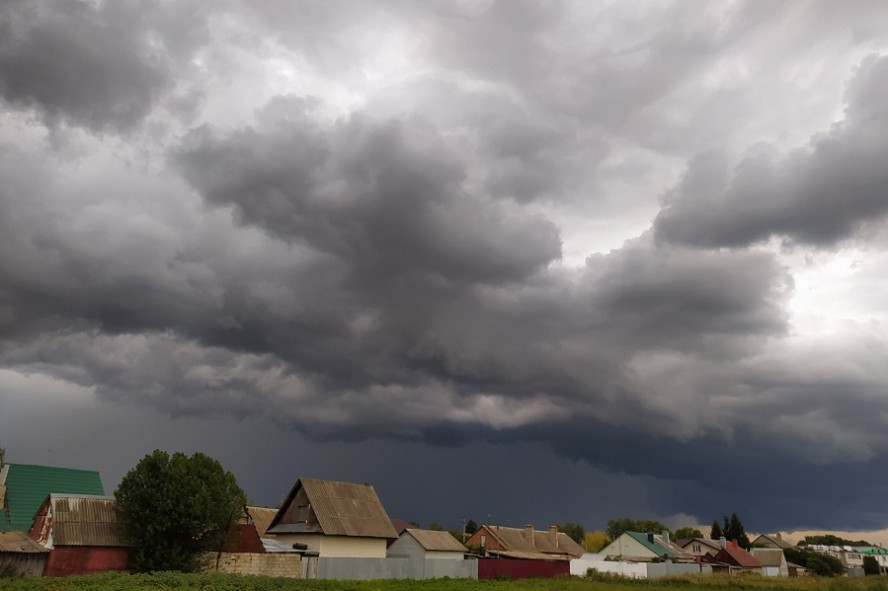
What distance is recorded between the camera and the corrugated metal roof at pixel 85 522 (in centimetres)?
3866

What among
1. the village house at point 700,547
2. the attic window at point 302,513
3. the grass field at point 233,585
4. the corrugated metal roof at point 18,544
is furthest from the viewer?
the village house at point 700,547

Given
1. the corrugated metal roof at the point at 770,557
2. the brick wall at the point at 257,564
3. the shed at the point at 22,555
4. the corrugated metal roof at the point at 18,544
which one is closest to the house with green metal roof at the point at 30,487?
the corrugated metal roof at the point at 18,544

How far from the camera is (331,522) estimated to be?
5369 centimetres

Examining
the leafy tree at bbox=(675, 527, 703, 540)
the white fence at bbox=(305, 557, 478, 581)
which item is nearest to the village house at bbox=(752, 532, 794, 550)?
the leafy tree at bbox=(675, 527, 703, 540)

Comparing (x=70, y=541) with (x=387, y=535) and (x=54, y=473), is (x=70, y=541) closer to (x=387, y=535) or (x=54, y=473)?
(x=54, y=473)

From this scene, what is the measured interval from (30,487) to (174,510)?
15.1 metres

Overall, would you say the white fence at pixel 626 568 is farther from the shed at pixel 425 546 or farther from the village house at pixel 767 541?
the village house at pixel 767 541

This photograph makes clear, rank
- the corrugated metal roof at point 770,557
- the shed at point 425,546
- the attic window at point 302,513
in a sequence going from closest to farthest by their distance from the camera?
the attic window at point 302,513 < the shed at point 425,546 < the corrugated metal roof at point 770,557

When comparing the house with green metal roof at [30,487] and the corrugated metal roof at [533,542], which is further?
the corrugated metal roof at [533,542]

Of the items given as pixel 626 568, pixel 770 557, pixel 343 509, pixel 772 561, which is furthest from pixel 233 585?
pixel 770 557

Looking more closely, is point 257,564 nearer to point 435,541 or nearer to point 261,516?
point 261,516

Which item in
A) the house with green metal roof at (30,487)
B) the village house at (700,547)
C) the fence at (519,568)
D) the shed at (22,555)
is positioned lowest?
the village house at (700,547)

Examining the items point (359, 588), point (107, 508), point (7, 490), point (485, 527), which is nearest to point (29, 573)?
point (107, 508)

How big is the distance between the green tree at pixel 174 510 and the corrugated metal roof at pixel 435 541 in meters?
30.7
